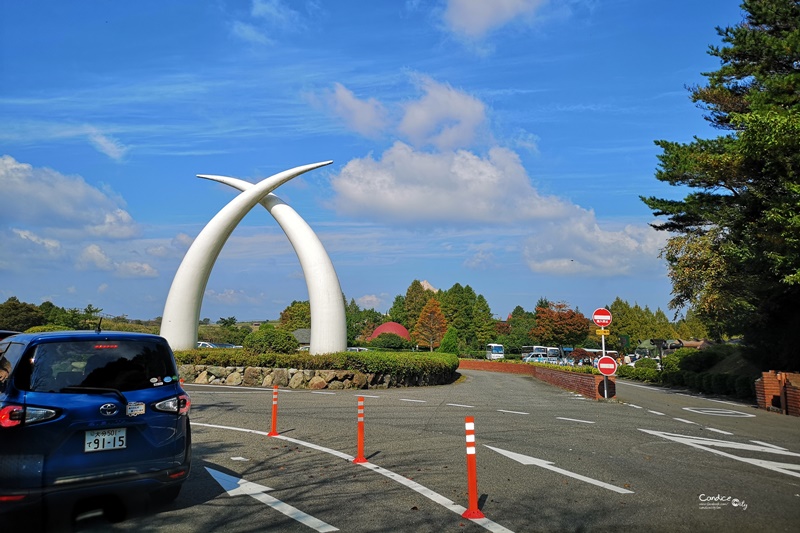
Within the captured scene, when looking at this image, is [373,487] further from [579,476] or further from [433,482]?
[579,476]

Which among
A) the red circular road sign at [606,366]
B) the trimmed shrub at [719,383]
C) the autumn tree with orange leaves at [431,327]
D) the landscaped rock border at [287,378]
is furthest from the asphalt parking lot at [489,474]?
the autumn tree with orange leaves at [431,327]

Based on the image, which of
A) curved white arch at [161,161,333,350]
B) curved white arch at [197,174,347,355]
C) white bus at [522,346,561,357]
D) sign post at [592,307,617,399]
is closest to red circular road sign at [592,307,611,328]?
sign post at [592,307,617,399]

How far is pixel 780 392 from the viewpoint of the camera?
18469 millimetres

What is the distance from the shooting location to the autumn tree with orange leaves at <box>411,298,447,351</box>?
281 ft

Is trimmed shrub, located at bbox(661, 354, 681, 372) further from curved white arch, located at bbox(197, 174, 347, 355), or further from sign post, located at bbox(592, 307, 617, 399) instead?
curved white arch, located at bbox(197, 174, 347, 355)

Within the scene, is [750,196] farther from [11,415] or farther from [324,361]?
[11,415]

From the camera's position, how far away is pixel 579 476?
8.05 meters

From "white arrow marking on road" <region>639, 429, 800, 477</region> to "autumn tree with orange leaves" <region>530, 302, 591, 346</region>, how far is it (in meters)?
66.1

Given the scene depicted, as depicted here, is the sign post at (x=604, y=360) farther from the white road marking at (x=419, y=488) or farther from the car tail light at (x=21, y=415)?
the car tail light at (x=21, y=415)

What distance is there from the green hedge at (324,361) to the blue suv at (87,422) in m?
17.5

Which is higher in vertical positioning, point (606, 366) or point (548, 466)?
point (606, 366)

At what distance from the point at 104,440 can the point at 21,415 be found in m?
0.71

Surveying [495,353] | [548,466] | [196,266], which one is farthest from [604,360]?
[495,353]

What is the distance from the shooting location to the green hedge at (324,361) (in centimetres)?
2397
